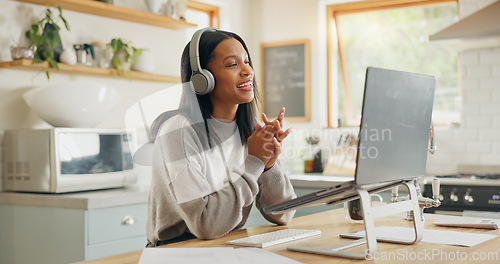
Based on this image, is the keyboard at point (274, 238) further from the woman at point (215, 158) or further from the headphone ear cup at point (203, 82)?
the headphone ear cup at point (203, 82)

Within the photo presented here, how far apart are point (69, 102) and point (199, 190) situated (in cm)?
153

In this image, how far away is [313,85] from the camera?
445cm

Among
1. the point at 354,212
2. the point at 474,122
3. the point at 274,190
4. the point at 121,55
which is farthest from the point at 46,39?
the point at 474,122

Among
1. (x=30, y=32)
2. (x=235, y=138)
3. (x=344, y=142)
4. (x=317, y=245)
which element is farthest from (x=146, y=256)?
(x=344, y=142)

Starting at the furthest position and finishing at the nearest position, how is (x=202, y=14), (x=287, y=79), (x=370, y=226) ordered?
(x=287, y=79) < (x=202, y=14) < (x=370, y=226)

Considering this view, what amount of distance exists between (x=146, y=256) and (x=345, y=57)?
3.49 m

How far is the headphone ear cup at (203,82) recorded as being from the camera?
1721 millimetres

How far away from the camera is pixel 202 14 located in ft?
14.5

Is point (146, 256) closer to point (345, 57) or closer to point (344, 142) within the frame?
point (344, 142)

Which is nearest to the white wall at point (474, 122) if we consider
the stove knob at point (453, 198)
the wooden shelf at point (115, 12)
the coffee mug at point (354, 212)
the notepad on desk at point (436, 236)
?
the stove knob at point (453, 198)

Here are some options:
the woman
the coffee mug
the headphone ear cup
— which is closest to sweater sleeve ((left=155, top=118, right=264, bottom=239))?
the woman

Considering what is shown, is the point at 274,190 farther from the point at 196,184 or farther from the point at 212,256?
the point at 212,256

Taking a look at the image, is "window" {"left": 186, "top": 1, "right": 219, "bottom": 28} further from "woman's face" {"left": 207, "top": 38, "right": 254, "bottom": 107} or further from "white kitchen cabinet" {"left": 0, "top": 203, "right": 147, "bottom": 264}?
"woman's face" {"left": 207, "top": 38, "right": 254, "bottom": 107}

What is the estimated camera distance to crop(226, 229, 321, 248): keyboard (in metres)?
1.46
